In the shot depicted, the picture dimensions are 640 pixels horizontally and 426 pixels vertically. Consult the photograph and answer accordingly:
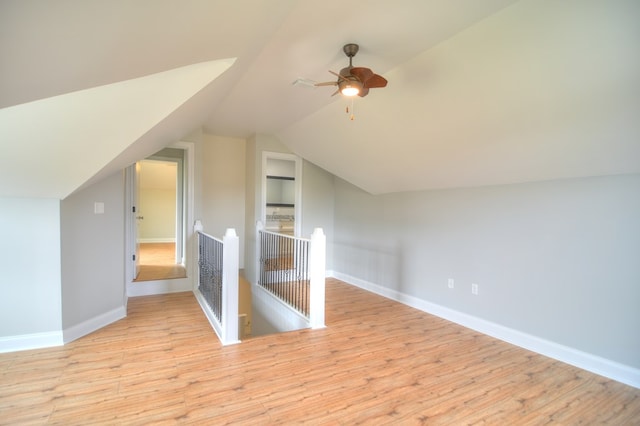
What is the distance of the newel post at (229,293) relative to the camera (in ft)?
9.95

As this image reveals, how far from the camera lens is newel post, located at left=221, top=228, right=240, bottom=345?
3031 mm

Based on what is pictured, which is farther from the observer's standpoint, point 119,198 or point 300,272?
point 300,272

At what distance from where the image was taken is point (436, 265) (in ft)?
13.3

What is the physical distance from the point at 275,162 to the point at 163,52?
16.8ft

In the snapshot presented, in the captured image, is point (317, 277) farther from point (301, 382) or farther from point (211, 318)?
point (211, 318)

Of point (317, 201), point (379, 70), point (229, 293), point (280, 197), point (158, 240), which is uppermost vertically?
point (379, 70)

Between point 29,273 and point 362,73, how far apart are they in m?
3.39

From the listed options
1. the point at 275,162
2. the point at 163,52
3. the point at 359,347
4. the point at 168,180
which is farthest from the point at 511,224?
the point at 168,180

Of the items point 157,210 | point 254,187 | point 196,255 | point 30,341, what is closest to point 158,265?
point 196,255

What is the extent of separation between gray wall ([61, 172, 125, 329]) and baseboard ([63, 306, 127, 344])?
37 millimetres

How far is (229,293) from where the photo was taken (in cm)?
305

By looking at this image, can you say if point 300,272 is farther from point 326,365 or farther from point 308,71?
point 308,71

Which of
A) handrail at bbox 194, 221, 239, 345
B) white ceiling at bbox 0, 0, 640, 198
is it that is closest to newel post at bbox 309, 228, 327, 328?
handrail at bbox 194, 221, 239, 345

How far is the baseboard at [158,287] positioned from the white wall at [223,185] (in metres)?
1.07
